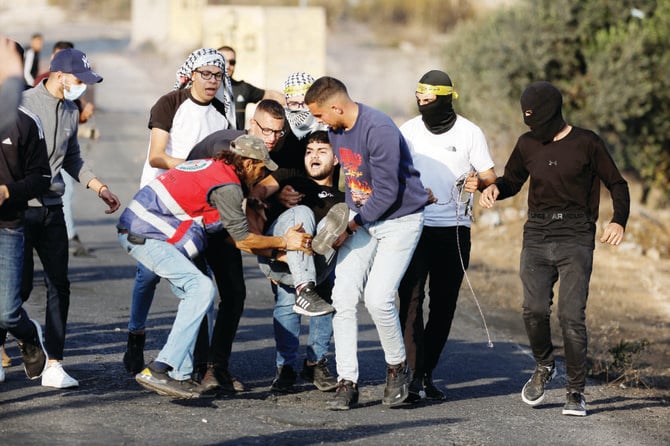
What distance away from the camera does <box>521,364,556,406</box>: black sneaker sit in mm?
7547

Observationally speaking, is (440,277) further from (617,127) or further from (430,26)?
(430,26)

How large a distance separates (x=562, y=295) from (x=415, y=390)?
1154 millimetres

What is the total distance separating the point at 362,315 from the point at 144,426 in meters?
4.80

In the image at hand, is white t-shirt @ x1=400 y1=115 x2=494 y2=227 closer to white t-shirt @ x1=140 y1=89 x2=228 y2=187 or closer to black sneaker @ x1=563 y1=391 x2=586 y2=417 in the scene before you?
black sneaker @ x1=563 y1=391 x2=586 y2=417

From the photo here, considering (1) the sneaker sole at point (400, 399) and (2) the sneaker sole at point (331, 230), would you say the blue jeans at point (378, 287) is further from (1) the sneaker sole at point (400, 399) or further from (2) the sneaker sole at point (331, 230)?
(2) the sneaker sole at point (331, 230)

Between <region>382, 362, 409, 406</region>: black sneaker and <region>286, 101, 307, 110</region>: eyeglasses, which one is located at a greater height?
<region>286, 101, 307, 110</region>: eyeglasses

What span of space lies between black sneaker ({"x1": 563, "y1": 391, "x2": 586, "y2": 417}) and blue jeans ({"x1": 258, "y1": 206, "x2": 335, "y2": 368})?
1.64 meters

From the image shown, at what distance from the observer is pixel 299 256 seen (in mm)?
7191

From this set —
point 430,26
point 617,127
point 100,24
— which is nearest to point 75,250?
point 617,127

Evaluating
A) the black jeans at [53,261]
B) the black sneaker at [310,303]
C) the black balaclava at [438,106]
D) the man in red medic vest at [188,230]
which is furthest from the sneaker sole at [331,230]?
the black jeans at [53,261]

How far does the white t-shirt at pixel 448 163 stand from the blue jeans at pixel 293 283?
0.85 meters

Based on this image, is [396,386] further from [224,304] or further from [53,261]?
[53,261]

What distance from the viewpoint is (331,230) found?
7.06m

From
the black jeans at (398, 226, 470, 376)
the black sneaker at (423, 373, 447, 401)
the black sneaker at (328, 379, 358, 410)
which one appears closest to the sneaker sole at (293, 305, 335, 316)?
the black sneaker at (328, 379, 358, 410)
